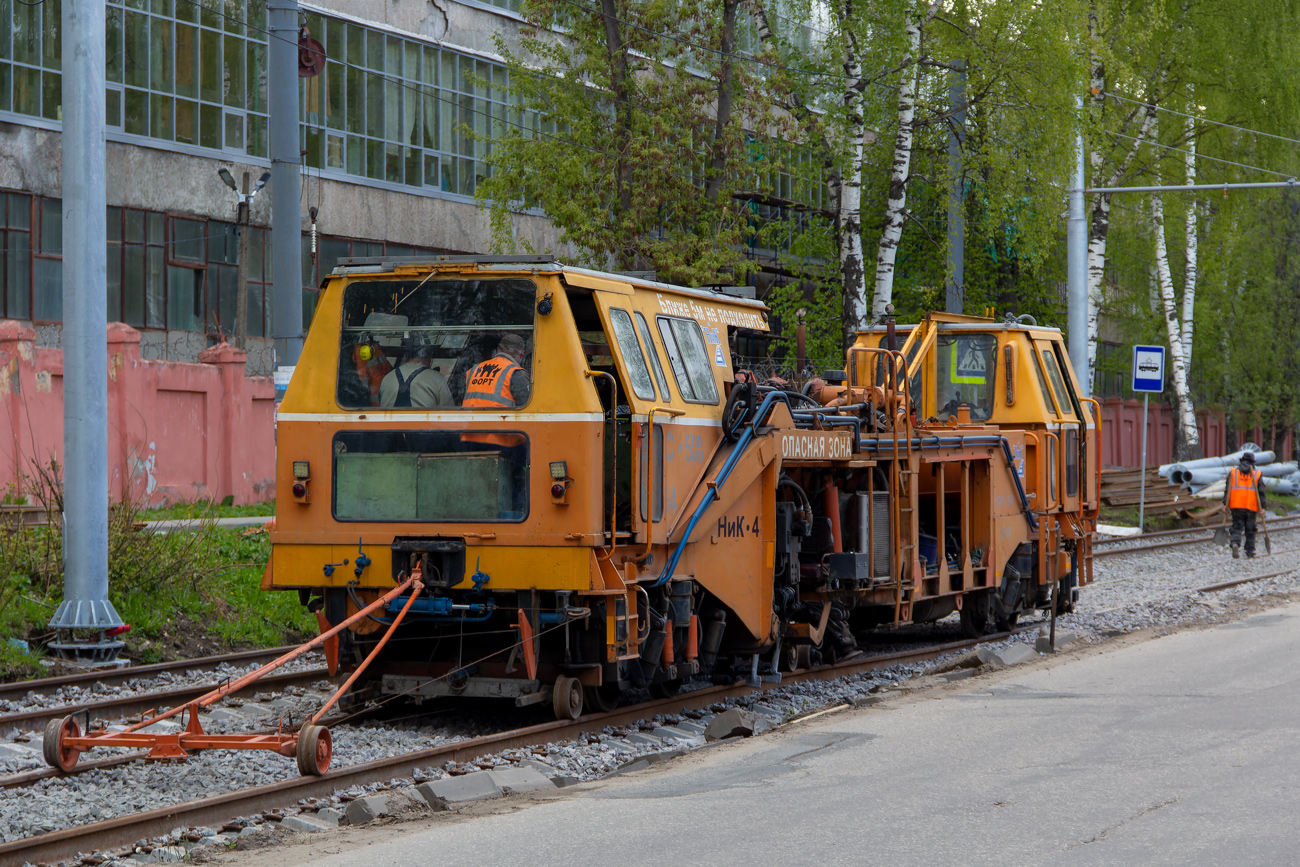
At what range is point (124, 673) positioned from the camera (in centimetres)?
1168

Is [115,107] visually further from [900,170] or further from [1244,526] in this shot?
[1244,526]

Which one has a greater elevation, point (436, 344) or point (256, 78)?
point (256, 78)

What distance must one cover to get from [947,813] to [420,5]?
2953 cm

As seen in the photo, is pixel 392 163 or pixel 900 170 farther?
pixel 392 163

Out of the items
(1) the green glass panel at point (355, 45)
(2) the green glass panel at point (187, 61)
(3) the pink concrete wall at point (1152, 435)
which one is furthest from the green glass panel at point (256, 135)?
(3) the pink concrete wall at point (1152, 435)

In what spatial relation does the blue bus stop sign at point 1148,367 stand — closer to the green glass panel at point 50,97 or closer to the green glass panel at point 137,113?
the green glass panel at point 137,113

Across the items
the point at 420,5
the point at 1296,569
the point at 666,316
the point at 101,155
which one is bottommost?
the point at 1296,569

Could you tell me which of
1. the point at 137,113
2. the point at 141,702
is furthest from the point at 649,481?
the point at 137,113

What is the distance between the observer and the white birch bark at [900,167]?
76.2 ft

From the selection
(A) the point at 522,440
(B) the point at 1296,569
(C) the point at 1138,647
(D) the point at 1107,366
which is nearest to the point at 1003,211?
(B) the point at 1296,569

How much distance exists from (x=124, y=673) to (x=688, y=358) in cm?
479

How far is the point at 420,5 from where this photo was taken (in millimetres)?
34219

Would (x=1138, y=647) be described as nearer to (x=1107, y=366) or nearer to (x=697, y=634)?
(x=697, y=634)

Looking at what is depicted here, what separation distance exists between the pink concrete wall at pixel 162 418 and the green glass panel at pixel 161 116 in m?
6.73
